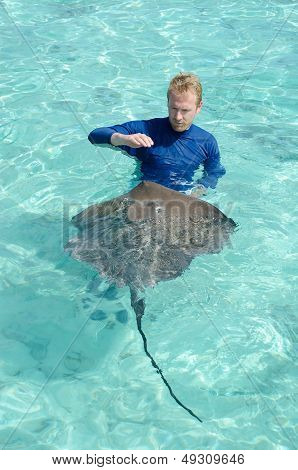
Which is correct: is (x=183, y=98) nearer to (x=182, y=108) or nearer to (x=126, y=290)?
(x=182, y=108)

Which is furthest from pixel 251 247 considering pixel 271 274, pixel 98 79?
pixel 98 79

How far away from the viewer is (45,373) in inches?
160

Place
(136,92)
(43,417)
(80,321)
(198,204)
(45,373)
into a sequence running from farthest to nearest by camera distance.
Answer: (136,92) < (198,204) < (80,321) < (45,373) < (43,417)

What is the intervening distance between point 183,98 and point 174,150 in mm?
547

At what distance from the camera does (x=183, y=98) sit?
16.1 feet

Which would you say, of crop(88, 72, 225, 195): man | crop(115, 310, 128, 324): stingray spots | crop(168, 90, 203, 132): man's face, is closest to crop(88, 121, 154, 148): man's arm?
crop(88, 72, 225, 195): man

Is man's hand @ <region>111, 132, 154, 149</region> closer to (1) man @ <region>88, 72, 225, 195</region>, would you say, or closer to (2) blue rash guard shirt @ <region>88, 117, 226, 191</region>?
(1) man @ <region>88, 72, 225, 195</region>

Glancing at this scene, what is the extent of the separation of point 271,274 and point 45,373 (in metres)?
2.10

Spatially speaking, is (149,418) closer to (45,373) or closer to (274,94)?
(45,373)

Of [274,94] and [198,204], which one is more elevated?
[198,204]

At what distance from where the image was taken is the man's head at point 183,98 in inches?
193

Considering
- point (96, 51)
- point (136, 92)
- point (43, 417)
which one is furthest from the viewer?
point (96, 51)

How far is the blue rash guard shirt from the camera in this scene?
529 cm

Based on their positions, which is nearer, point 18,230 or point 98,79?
point 18,230
